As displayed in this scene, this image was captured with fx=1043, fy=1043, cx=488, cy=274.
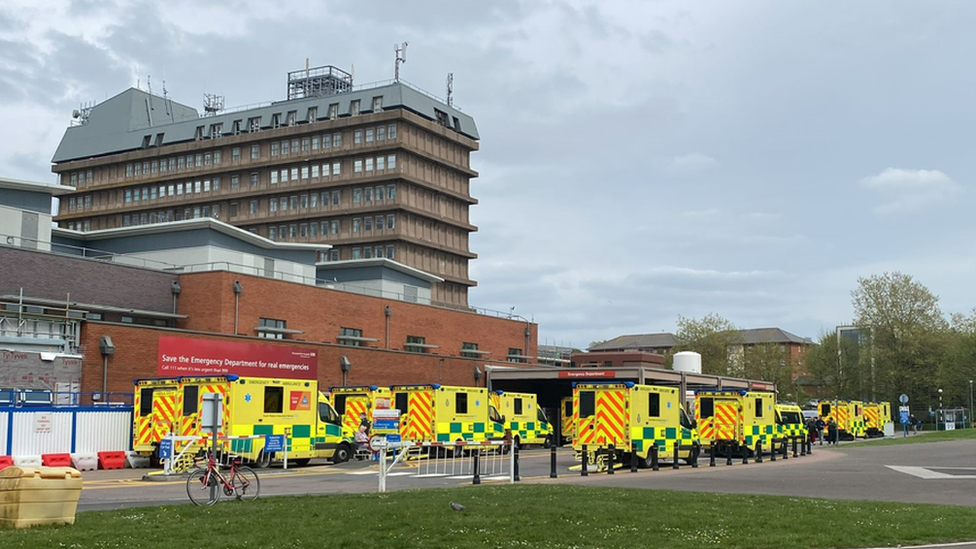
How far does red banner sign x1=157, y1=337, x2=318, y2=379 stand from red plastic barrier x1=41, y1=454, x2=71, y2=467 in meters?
11.1

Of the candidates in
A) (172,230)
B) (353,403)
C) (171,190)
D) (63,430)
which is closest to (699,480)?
(353,403)

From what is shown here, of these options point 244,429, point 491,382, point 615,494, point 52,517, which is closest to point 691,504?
point 615,494

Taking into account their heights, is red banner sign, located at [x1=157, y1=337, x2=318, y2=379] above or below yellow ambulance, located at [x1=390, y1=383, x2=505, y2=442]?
above

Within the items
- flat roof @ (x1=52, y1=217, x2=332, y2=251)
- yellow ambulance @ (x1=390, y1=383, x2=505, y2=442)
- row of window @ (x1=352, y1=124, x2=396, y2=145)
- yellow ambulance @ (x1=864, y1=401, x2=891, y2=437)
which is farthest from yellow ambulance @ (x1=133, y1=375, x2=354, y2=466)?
row of window @ (x1=352, y1=124, x2=396, y2=145)

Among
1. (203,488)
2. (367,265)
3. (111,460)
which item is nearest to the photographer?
(203,488)

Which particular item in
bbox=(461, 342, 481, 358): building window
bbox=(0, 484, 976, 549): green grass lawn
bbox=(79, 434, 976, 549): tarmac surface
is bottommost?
bbox=(79, 434, 976, 549): tarmac surface

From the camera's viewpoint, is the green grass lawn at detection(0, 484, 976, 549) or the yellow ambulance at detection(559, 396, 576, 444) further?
the yellow ambulance at detection(559, 396, 576, 444)

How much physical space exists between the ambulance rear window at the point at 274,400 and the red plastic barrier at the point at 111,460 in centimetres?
549

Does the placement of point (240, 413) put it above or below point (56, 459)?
above

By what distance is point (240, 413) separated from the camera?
3048 cm

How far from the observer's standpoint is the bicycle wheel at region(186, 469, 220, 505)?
1767 centimetres

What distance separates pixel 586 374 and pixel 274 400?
2094cm

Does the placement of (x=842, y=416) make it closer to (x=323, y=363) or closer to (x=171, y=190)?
(x=323, y=363)

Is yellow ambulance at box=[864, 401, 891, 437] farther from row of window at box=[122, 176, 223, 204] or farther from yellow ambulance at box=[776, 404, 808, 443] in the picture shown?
row of window at box=[122, 176, 223, 204]
